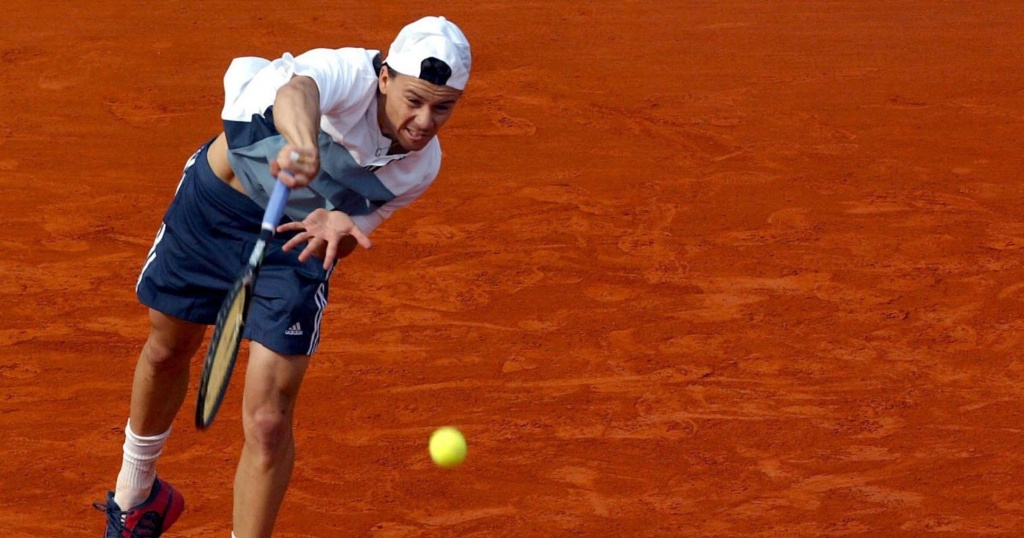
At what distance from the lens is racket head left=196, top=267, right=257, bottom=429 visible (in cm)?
376

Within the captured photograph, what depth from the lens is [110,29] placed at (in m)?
9.41

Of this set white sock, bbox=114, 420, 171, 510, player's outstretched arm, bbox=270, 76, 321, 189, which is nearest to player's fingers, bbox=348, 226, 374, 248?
player's outstretched arm, bbox=270, 76, 321, 189

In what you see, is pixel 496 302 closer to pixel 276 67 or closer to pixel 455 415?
pixel 455 415

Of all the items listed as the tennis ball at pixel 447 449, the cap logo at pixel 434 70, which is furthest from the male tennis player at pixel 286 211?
the tennis ball at pixel 447 449

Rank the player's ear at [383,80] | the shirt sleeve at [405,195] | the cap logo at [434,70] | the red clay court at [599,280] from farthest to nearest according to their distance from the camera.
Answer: the red clay court at [599,280] < the shirt sleeve at [405,195] < the player's ear at [383,80] < the cap logo at [434,70]

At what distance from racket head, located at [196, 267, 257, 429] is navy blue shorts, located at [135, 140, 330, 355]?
0.46ft

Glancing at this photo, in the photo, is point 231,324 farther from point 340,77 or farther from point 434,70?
point 434,70

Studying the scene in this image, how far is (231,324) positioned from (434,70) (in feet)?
3.06

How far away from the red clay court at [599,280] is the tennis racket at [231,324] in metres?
1.15

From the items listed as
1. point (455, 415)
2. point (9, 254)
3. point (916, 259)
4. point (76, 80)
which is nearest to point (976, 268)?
point (916, 259)

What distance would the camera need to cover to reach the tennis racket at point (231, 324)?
361 cm

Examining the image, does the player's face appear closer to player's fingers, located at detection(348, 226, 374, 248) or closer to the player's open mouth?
the player's open mouth

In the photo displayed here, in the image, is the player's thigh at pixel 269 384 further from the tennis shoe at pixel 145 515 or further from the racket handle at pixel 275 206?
the tennis shoe at pixel 145 515

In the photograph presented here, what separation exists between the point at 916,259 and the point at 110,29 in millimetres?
5661
